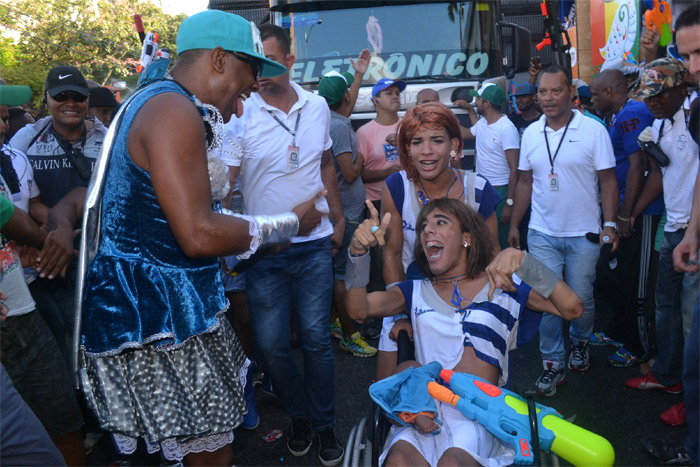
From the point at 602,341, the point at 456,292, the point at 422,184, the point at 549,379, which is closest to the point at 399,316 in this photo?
the point at 456,292

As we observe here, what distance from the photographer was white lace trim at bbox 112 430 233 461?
215 cm

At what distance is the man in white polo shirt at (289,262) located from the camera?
3.39m

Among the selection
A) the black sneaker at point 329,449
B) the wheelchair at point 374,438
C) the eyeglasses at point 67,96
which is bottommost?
the black sneaker at point 329,449

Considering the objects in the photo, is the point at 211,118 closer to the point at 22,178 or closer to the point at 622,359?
the point at 22,178

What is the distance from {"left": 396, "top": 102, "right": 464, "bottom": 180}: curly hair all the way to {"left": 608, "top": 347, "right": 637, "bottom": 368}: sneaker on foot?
234cm

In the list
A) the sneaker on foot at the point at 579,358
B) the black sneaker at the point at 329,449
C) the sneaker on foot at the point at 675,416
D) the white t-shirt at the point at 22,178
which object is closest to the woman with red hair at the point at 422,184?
the black sneaker at the point at 329,449

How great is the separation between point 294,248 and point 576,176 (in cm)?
216

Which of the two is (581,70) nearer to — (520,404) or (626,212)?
(626,212)

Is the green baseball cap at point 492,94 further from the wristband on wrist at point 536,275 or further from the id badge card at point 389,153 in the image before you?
the wristband on wrist at point 536,275

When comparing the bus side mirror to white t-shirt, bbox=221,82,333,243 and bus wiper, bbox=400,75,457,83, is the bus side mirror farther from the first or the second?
white t-shirt, bbox=221,82,333,243

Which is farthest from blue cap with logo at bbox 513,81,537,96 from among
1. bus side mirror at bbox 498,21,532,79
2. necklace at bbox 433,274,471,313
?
necklace at bbox 433,274,471,313

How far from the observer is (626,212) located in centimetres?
444

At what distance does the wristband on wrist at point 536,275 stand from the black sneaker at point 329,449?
5.29ft

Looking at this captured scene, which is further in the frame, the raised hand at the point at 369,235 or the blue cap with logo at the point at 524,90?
the blue cap with logo at the point at 524,90
